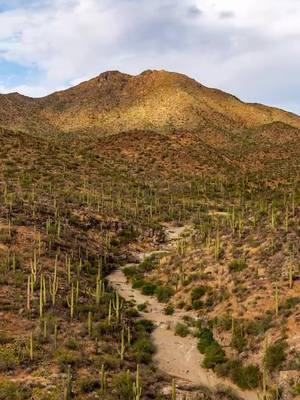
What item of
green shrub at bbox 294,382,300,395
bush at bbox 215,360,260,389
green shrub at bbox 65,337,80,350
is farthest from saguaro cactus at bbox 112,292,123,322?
green shrub at bbox 294,382,300,395

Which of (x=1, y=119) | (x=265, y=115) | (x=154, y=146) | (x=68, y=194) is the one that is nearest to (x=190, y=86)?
(x=265, y=115)

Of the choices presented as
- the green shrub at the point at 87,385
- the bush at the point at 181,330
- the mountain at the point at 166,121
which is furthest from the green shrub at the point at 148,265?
the mountain at the point at 166,121

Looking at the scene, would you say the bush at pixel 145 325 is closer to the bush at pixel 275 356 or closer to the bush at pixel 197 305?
the bush at pixel 197 305

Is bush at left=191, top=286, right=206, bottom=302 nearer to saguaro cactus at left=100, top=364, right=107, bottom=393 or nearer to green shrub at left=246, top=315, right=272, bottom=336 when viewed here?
green shrub at left=246, top=315, right=272, bottom=336

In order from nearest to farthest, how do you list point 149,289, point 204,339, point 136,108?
point 204,339, point 149,289, point 136,108

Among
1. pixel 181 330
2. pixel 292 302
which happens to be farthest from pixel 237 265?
pixel 181 330

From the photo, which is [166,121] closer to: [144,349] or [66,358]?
[144,349]

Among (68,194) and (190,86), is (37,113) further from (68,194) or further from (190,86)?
(68,194)
